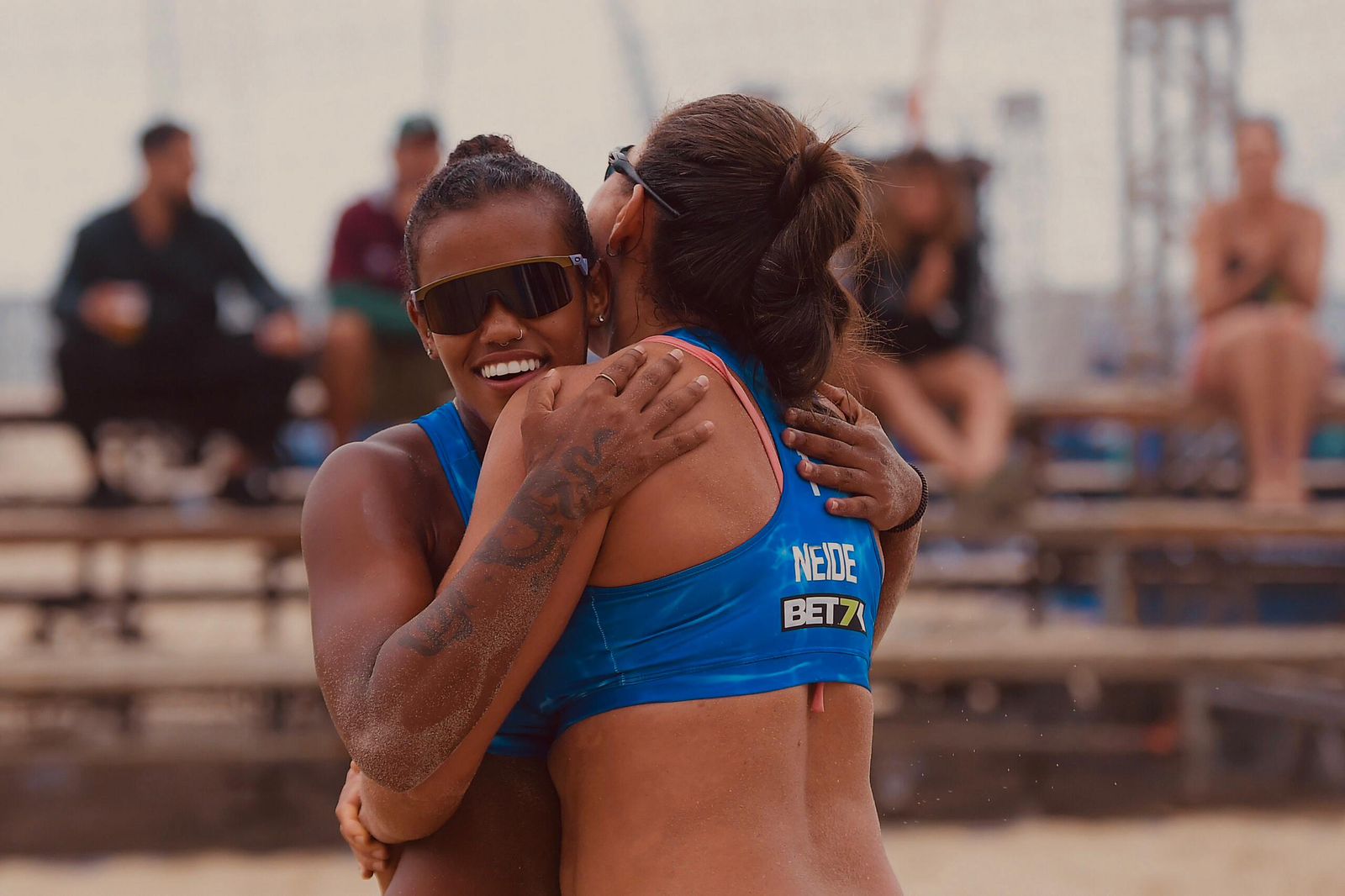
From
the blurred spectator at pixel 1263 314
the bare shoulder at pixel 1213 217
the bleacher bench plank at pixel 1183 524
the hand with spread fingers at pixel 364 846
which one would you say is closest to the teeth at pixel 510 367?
the hand with spread fingers at pixel 364 846

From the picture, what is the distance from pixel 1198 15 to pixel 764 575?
43.3ft

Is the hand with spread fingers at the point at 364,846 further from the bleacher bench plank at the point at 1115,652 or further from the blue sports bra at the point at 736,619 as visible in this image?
the bleacher bench plank at the point at 1115,652

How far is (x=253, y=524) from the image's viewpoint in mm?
5508

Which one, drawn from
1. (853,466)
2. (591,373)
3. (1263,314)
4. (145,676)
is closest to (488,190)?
(591,373)

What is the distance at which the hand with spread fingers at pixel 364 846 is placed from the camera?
66.0 inches

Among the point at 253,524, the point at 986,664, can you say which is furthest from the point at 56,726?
the point at 986,664

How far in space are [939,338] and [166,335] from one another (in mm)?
3218

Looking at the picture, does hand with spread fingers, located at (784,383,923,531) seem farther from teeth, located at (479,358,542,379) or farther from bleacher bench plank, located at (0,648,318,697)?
bleacher bench plank, located at (0,648,318,697)

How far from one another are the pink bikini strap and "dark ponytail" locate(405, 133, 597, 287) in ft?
0.82

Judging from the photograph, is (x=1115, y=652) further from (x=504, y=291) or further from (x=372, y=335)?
(x=504, y=291)

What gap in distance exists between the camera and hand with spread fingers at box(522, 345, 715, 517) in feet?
4.61

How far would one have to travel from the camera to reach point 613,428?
1419 mm

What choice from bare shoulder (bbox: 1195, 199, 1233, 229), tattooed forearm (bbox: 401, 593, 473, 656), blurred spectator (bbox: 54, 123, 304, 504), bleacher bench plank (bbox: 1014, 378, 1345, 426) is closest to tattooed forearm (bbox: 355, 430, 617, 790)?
tattooed forearm (bbox: 401, 593, 473, 656)

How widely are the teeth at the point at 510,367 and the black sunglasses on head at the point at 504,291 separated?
6 cm
